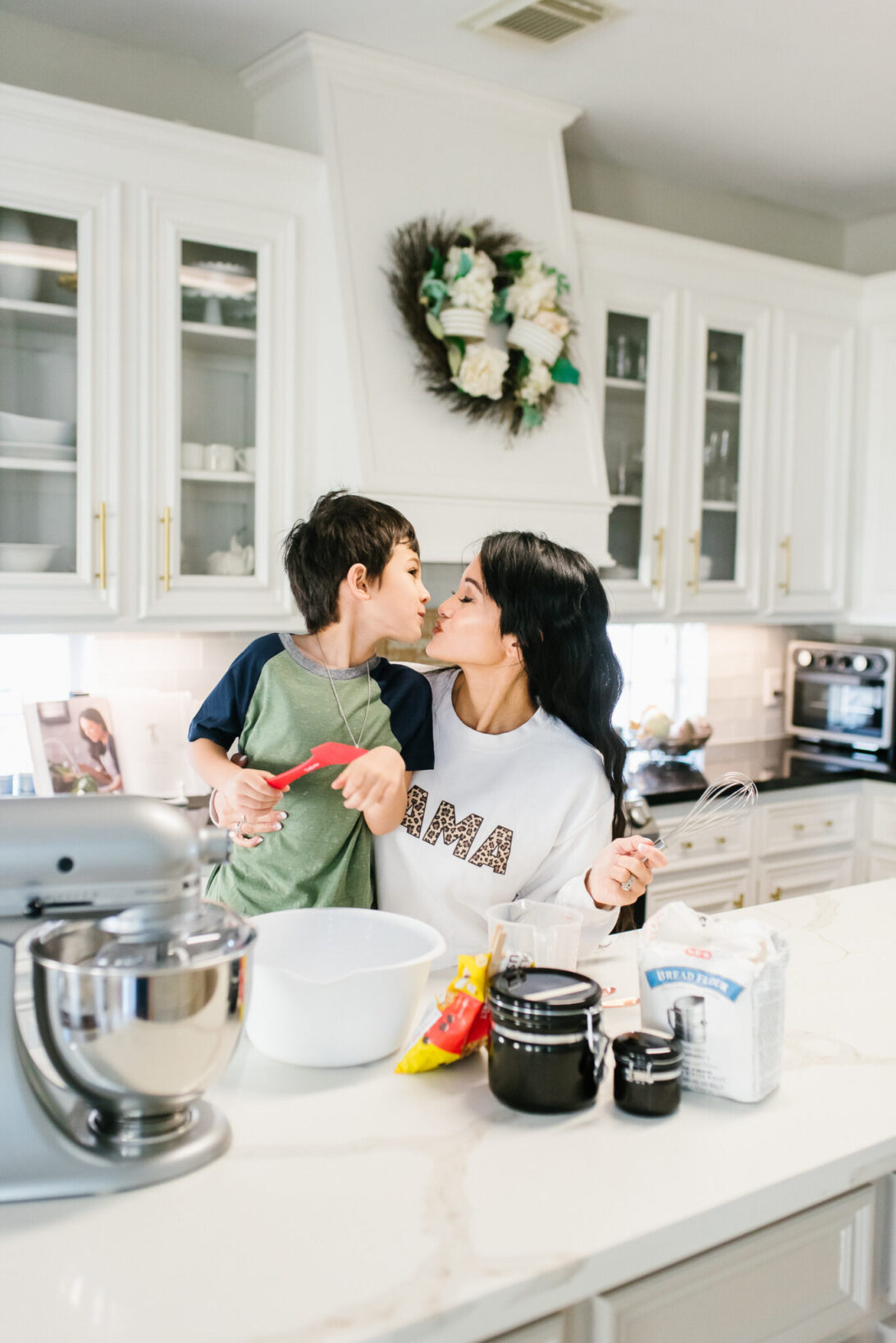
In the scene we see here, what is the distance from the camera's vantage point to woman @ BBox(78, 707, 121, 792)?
Result: 2.60m

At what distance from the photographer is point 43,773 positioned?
8.30 ft

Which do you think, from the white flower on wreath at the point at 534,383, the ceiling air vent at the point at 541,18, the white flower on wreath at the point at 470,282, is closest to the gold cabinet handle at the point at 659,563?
the white flower on wreath at the point at 534,383

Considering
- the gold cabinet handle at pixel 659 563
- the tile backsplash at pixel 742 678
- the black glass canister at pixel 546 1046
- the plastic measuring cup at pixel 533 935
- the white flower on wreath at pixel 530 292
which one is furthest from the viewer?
the tile backsplash at pixel 742 678

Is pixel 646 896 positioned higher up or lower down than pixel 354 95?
lower down

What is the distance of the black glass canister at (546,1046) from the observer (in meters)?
1.05

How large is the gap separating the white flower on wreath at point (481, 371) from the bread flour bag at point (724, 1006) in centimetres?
184

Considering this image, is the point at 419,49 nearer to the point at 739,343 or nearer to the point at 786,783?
the point at 739,343

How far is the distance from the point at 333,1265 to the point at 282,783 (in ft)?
2.03

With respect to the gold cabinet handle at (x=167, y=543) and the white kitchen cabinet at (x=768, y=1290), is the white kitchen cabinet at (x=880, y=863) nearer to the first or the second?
the gold cabinet handle at (x=167, y=543)

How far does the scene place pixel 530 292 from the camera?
9.25ft

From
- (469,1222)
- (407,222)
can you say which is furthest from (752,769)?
(469,1222)

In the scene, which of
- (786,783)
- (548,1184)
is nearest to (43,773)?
(548,1184)

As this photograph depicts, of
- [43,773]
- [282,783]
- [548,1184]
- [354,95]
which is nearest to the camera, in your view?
[548,1184]

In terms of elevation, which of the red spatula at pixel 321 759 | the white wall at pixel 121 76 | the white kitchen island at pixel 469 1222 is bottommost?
the white kitchen island at pixel 469 1222
